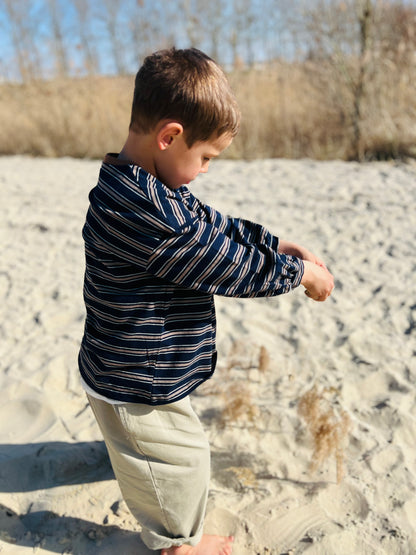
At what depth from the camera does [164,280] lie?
4.13ft

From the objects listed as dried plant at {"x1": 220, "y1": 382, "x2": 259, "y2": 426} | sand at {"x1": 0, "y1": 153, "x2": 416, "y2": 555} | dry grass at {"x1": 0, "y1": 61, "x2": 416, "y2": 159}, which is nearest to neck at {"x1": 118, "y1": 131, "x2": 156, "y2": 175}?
sand at {"x1": 0, "y1": 153, "x2": 416, "y2": 555}

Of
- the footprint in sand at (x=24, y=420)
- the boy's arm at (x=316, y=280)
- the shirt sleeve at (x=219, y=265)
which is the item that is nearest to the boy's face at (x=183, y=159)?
the shirt sleeve at (x=219, y=265)

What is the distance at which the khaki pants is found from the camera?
53.6 inches

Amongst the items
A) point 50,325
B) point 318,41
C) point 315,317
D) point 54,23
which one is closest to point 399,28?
point 318,41

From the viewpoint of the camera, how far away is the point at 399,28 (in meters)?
6.95

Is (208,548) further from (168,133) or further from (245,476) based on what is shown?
(168,133)

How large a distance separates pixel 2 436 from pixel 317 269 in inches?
58.3

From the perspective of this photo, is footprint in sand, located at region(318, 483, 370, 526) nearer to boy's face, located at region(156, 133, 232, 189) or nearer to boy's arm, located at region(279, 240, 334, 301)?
boy's arm, located at region(279, 240, 334, 301)

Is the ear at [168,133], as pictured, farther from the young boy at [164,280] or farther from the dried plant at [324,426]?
the dried plant at [324,426]

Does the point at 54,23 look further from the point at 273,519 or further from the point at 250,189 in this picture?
the point at 273,519

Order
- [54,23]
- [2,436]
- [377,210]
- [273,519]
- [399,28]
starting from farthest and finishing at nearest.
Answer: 1. [54,23]
2. [399,28]
3. [377,210]
4. [2,436]
5. [273,519]

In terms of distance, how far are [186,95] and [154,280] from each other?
1.36 feet

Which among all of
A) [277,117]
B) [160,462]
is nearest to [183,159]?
[160,462]

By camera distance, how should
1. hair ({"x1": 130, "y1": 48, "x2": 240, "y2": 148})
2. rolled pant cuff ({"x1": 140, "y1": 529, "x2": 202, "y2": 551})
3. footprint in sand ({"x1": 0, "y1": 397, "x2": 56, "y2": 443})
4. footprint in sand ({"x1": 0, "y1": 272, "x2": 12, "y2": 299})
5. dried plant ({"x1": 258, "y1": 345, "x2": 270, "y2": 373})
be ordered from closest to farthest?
hair ({"x1": 130, "y1": 48, "x2": 240, "y2": 148}) → rolled pant cuff ({"x1": 140, "y1": 529, "x2": 202, "y2": 551}) → footprint in sand ({"x1": 0, "y1": 397, "x2": 56, "y2": 443}) → dried plant ({"x1": 258, "y1": 345, "x2": 270, "y2": 373}) → footprint in sand ({"x1": 0, "y1": 272, "x2": 12, "y2": 299})
